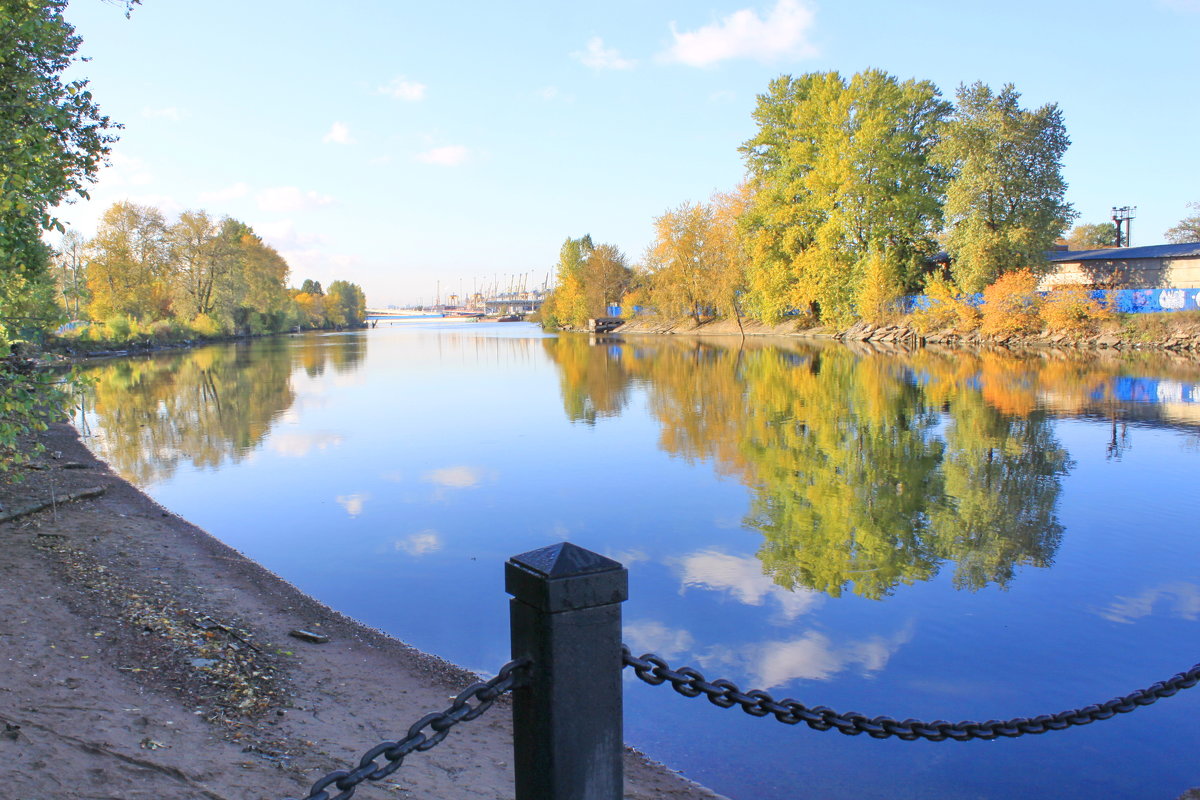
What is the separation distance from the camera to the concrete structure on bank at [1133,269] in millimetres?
45875

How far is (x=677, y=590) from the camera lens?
9383 millimetres

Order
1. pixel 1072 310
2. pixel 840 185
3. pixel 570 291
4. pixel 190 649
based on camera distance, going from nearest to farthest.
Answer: pixel 190 649 → pixel 1072 310 → pixel 840 185 → pixel 570 291

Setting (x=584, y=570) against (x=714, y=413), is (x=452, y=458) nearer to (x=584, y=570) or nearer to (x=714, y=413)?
(x=714, y=413)

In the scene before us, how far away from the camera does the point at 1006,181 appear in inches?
1827

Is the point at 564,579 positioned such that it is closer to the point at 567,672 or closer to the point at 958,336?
the point at 567,672

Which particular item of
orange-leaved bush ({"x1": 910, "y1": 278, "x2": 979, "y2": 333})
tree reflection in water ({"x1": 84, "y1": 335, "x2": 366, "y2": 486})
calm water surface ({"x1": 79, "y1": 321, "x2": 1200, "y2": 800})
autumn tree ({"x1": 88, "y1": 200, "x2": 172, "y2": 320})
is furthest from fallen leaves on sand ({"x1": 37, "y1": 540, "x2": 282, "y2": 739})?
autumn tree ({"x1": 88, "y1": 200, "x2": 172, "y2": 320})

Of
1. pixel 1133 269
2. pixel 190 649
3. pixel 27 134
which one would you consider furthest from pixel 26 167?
pixel 1133 269

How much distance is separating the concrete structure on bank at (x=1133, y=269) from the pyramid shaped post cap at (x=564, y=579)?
5314cm

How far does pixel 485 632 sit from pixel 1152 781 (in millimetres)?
5615

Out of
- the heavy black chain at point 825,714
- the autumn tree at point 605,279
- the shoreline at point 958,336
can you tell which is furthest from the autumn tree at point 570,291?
the heavy black chain at point 825,714

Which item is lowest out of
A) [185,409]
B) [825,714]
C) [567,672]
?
[185,409]

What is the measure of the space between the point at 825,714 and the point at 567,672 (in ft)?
3.51

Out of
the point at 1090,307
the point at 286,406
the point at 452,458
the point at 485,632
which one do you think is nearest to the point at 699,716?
the point at 485,632

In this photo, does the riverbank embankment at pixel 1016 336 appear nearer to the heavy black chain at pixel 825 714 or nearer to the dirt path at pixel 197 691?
the dirt path at pixel 197 691
